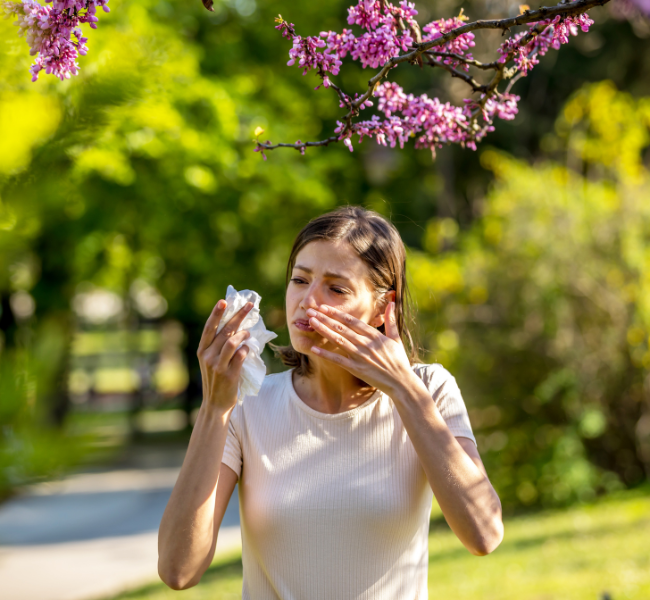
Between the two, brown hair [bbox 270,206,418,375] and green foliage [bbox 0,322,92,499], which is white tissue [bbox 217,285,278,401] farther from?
green foliage [bbox 0,322,92,499]

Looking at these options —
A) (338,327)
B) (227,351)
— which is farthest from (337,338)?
(227,351)

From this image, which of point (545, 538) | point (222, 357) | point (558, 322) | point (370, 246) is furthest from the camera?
point (558, 322)

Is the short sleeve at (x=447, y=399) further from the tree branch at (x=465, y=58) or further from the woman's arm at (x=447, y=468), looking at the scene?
the tree branch at (x=465, y=58)

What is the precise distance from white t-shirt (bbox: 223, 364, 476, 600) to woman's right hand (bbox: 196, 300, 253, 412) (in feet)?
0.91

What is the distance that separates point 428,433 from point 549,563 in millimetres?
4788

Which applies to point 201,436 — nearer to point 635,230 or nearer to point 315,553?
point 315,553

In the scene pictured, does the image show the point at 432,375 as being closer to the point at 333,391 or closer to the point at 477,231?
the point at 333,391

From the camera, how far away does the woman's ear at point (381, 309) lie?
2.05 metres

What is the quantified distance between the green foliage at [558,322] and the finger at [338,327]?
17.6ft

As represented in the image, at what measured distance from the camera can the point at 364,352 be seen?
1.72 metres

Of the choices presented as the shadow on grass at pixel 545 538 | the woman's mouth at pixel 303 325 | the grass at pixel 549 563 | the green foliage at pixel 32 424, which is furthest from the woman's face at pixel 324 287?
the shadow on grass at pixel 545 538

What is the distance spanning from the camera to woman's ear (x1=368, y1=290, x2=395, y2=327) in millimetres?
2049

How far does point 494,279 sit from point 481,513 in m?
6.16

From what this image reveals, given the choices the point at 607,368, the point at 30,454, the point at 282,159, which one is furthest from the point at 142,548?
the point at 30,454
